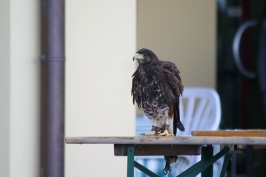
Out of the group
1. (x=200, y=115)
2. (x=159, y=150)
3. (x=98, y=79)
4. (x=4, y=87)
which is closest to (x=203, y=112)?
(x=200, y=115)

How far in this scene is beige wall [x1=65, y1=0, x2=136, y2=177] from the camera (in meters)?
4.13

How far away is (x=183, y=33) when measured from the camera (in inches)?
235

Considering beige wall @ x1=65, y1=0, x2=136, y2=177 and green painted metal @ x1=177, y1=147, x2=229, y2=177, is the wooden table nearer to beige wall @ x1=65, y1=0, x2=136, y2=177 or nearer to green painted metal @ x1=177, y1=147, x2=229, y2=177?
green painted metal @ x1=177, y1=147, x2=229, y2=177

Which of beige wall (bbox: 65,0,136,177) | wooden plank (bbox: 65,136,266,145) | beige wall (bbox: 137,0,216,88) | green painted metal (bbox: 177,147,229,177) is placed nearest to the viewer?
wooden plank (bbox: 65,136,266,145)

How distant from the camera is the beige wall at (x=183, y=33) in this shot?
5887 millimetres

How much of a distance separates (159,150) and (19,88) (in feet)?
3.88

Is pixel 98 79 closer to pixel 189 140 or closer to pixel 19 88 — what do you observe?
pixel 19 88

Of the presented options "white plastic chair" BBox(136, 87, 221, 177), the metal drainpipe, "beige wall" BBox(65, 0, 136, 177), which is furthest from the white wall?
"white plastic chair" BBox(136, 87, 221, 177)

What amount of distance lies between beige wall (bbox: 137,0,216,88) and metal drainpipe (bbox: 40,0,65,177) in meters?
1.93

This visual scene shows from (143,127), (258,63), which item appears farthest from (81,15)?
(258,63)

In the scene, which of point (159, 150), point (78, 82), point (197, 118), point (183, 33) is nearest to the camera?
point (159, 150)

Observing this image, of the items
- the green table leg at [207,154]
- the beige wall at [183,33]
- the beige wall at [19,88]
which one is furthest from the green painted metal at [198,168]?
the beige wall at [183,33]

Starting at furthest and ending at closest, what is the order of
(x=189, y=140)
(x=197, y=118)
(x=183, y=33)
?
(x=183, y=33) → (x=197, y=118) → (x=189, y=140)

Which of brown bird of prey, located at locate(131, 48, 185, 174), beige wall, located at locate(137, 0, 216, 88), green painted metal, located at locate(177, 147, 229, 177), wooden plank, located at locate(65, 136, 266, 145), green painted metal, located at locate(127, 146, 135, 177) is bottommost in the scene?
green painted metal, located at locate(177, 147, 229, 177)
